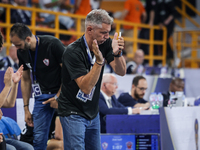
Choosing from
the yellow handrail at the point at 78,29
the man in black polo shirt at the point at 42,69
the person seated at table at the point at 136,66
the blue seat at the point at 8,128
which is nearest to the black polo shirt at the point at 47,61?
the man in black polo shirt at the point at 42,69

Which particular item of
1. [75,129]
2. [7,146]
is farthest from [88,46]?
[7,146]

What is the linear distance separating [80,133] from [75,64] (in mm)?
585

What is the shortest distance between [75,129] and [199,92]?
243 inches

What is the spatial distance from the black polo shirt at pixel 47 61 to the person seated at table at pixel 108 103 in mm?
1179

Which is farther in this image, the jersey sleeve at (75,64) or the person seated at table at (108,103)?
the person seated at table at (108,103)

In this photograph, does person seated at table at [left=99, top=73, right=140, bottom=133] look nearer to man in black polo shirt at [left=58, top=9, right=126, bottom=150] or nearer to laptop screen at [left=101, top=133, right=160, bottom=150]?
laptop screen at [left=101, top=133, right=160, bottom=150]

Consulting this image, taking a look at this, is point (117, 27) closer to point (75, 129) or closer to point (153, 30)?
point (153, 30)

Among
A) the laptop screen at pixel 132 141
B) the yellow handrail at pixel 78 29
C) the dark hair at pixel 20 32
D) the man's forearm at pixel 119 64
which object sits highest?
the yellow handrail at pixel 78 29

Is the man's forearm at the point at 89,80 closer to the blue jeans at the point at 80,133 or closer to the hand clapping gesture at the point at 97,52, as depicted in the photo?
the hand clapping gesture at the point at 97,52

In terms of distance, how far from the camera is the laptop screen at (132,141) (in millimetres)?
4184

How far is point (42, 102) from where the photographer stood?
3.67m

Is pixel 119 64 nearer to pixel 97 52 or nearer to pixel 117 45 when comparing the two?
pixel 117 45

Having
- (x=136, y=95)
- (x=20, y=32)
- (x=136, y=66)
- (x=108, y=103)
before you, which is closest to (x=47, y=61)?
(x=20, y=32)

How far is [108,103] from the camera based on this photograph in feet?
16.7
